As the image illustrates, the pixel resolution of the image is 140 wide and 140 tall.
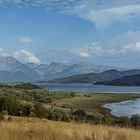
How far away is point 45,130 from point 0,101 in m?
40.9

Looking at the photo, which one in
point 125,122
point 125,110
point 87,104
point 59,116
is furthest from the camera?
point 87,104

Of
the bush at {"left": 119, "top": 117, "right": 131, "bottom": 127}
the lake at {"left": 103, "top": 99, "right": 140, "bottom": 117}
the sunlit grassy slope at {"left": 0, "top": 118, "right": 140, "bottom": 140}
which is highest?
the sunlit grassy slope at {"left": 0, "top": 118, "right": 140, "bottom": 140}

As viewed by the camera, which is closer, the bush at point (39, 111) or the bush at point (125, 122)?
the bush at point (125, 122)

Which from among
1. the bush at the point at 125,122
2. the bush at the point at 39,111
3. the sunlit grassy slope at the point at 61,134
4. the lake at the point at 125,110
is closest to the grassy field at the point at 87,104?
the lake at the point at 125,110

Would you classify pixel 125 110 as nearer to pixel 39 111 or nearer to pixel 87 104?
pixel 87 104

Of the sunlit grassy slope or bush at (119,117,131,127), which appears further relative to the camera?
bush at (119,117,131,127)

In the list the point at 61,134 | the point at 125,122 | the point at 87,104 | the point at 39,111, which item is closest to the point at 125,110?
the point at 87,104

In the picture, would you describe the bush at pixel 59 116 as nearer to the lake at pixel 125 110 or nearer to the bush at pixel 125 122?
the bush at pixel 125 122

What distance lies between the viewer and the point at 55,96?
508 ft

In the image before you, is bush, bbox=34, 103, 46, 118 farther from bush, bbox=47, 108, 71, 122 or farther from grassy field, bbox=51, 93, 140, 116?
grassy field, bbox=51, 93, 140, 116

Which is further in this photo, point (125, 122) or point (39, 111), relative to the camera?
point (39, 111)

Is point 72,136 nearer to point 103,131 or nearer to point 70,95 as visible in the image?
point 103,131

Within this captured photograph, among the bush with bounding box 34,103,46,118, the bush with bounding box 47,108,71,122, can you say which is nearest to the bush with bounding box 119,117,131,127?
the bush with bounding box 47,108,71,122

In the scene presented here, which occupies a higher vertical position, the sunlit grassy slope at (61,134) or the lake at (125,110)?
the sunlit grassy slope at (61,134)
